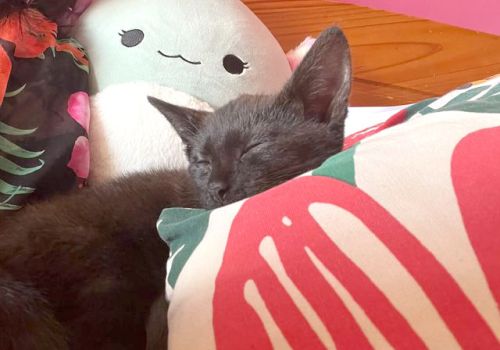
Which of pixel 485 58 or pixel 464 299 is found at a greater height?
pixel 464 299

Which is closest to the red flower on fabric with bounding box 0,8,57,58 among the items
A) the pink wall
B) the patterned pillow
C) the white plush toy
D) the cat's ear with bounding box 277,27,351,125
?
the white plush toy

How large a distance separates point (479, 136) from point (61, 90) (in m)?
0.74

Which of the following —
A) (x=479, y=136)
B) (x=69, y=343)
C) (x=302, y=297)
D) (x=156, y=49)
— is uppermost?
(x=479, y=136)

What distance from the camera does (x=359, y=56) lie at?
154 cm

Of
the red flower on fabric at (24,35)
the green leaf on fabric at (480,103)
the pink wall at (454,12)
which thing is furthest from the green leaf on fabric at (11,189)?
the pink wall at (454,12)

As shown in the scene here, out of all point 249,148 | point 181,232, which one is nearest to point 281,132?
point 249,148

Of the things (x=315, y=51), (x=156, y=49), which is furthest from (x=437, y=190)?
(x=156, y=49)

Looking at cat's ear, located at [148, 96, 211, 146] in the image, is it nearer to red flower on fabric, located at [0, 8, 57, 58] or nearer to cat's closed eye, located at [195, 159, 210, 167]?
cat's closed eye, located at [195, 159, 210, 167]

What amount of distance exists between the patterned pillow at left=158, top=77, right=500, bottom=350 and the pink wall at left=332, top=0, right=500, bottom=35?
966mm

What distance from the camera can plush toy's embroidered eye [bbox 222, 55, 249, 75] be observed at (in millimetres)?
1241

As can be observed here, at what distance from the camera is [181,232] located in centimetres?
68

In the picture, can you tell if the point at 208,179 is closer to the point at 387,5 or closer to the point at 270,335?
the point at 270,335

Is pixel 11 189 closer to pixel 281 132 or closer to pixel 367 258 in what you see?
pixel 281 132

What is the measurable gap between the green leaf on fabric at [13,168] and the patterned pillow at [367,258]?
0.46m
